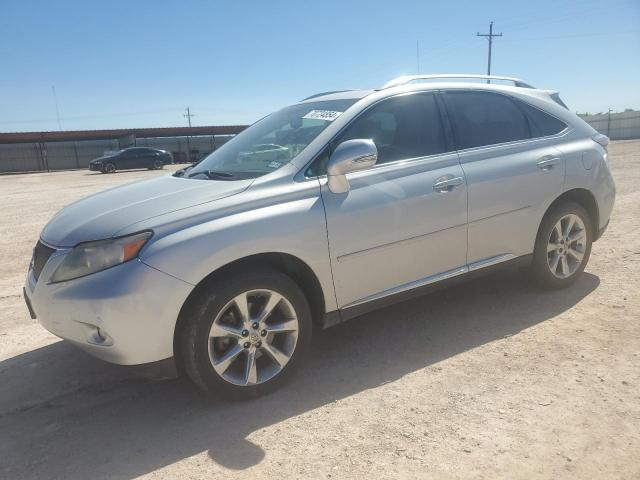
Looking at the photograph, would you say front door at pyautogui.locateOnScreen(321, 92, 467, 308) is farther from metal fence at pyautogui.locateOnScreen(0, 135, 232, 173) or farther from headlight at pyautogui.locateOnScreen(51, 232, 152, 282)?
metal fence at pyautogui.locateOnScreen(0, 135, 232, 173)

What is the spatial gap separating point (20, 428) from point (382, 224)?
237cm

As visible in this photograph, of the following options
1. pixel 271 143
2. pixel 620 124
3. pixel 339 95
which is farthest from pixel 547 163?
pixel 620 124

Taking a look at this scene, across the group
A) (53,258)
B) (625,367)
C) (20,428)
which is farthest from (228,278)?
Answer: (625,367)

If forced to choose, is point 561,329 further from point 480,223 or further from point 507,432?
point 507,432

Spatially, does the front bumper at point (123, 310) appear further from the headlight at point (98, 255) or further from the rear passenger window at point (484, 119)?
the rear passenger window at point (484, 119)

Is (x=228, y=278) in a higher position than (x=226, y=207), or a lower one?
lower

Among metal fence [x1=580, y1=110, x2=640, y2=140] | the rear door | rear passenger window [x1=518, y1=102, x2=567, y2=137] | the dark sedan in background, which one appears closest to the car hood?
the rear door

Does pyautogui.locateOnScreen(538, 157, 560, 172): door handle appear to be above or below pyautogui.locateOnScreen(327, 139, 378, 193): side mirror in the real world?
below

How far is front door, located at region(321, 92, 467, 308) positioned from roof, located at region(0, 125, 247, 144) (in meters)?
42.0

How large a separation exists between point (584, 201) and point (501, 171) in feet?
3.74

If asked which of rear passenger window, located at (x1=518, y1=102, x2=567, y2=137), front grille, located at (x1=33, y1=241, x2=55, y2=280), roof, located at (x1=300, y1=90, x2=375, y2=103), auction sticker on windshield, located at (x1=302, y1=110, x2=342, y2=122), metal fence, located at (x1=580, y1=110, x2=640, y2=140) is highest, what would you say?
roof, located at (x1=300, y1=90, x2=375, y2=103)

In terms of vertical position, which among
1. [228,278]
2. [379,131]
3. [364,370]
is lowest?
[364,370]

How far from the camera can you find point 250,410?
290 cm

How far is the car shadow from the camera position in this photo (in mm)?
2545
